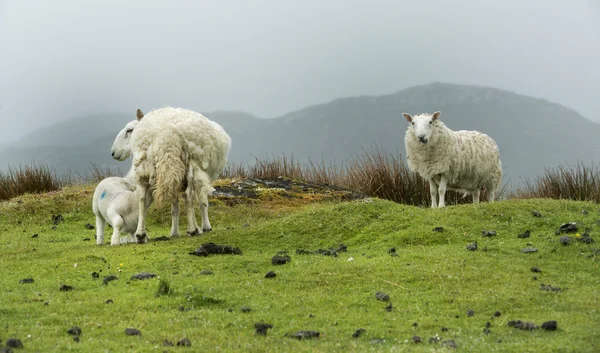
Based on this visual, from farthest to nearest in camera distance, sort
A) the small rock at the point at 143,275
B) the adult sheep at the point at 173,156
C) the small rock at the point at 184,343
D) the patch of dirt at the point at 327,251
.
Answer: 1. the adult sheep at the point at 173,156
2. the patch of dirt at the point at 327,251
3. the small rock at the point at 143,275
4. the small rock at the point at 184,343

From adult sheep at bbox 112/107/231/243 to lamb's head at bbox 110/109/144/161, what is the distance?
1.56 ft

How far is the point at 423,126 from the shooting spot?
48.9 feet

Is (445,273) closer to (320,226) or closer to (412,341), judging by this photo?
(412,341)

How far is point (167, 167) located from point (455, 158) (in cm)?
717

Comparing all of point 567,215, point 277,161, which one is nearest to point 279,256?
point 567,215

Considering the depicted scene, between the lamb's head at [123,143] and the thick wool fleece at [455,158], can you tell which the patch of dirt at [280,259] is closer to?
the lamb's head at [123,143]

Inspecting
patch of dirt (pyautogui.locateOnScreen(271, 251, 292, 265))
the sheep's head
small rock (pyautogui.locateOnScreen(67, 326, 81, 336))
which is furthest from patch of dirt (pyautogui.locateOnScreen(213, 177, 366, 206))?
small rock (pyautogui.locateOnScreen(67, 326, 81, 336))

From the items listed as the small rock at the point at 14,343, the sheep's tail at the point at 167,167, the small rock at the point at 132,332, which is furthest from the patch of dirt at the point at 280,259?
the small rock at the point at 14,343

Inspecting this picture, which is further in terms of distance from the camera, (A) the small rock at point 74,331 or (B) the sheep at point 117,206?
(B) the sheep at point 117,206

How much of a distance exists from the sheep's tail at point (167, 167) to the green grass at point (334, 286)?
0.90m

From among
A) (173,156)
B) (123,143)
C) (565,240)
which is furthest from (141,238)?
(565,240)

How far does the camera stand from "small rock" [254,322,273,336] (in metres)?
6.36

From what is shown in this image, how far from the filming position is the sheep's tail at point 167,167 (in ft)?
35.2

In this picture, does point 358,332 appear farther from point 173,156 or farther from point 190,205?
point 190,205
